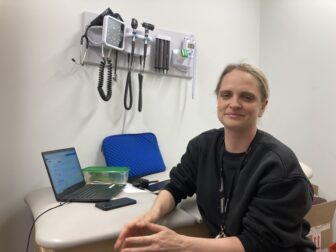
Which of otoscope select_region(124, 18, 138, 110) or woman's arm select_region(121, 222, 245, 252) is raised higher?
otoscope select_region(124, 18, 138, 110)

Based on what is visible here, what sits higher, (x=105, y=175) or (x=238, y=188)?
(x=238, y=188)

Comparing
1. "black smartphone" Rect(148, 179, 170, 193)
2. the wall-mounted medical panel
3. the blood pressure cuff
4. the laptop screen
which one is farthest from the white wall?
the laptop screen

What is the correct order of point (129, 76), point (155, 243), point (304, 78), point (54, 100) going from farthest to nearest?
point (304, 78), point (129, 76), point (54, 100), point (155, 243)

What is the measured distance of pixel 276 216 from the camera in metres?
0.87

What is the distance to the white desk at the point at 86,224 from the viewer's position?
2.84 ft

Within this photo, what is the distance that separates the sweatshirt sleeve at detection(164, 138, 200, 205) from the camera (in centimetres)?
123

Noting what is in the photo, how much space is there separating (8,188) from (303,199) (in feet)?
4.69

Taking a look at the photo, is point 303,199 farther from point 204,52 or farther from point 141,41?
point 204,52

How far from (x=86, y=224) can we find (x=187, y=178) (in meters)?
0.46

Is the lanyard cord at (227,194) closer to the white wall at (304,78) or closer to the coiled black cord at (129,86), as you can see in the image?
the coiled black cord at (129,86)

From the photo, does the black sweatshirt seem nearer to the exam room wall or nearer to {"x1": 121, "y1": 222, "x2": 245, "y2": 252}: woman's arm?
{"x1": 121, "y1": 222, "x2": 245, "y2": 252}: woman's arm

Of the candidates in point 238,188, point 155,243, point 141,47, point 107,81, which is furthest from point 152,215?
point 141,47

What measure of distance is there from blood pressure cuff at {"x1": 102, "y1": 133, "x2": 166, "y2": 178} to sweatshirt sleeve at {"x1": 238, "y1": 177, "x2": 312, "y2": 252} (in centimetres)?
97

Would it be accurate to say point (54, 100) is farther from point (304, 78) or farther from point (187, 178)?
point (304, 78)
